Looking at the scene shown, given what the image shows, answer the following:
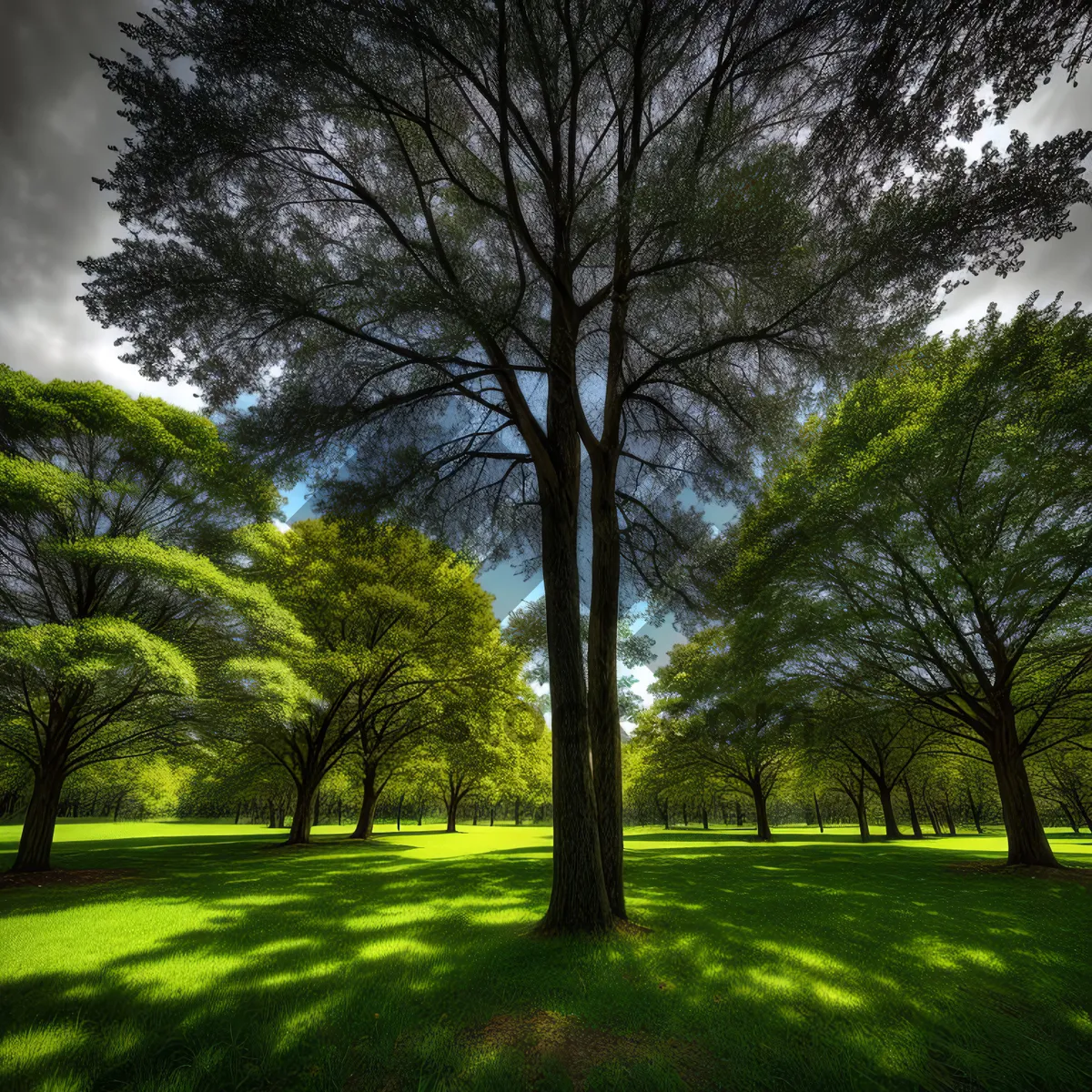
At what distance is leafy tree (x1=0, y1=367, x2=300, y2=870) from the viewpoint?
1005 cm

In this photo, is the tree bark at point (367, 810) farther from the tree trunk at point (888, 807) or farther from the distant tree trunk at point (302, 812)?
the tree trunk at point (888, 807)

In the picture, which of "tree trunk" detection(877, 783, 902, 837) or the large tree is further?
"tree trunk" detection(877, 783, 902, 837)

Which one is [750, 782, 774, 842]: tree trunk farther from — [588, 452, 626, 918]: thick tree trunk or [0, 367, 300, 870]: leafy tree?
[0, 367, 300, 870]: leafy tree

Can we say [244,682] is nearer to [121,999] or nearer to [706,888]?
[121,999]

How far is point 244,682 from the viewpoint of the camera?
1251cm

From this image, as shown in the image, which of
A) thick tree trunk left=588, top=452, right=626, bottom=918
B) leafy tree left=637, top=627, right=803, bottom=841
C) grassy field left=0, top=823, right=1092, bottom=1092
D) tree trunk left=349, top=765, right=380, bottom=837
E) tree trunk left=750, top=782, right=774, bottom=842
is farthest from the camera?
tree trunk left=750, top=782, right=774, bottom=842

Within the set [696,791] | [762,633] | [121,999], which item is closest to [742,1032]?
[121,999]

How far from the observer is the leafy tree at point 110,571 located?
10.1 meters

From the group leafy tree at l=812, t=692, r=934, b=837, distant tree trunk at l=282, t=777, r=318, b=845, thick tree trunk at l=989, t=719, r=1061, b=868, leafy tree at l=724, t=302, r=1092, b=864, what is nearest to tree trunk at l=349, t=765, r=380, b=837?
distant tree trunk at l=282, t=777, r=318, b=845

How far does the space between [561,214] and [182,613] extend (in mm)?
13175

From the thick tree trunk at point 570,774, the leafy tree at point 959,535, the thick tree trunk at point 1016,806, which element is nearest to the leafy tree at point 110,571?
the thick tree trunk at point 570,774

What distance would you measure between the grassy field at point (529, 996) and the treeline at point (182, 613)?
14.3 ft

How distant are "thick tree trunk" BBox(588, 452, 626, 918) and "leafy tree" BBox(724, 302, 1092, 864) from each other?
4093 millimetres

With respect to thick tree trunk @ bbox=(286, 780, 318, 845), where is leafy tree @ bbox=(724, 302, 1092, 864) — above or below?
above
